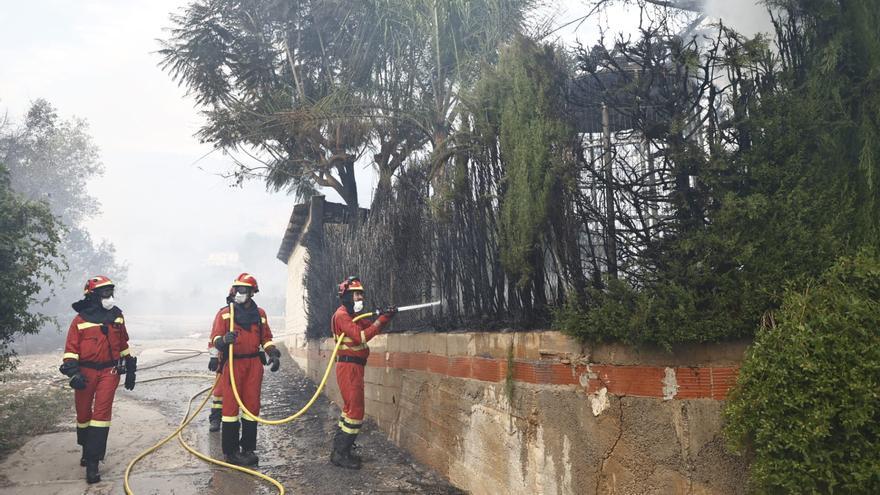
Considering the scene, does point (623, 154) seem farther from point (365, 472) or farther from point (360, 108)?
point (360, 108)

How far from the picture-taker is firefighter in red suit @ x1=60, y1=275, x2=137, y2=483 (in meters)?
6.16

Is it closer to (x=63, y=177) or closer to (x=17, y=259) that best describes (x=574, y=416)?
(x=17, y=259)

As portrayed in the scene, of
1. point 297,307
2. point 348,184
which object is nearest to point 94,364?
point 348,184

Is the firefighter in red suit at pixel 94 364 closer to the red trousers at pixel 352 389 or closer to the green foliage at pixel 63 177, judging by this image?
the red trousers at pixel 352 389

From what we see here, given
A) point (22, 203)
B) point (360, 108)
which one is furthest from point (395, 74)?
point (22, 203)

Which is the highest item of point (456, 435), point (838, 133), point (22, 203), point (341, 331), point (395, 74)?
point (395, 74)

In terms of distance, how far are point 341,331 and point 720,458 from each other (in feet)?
13.8

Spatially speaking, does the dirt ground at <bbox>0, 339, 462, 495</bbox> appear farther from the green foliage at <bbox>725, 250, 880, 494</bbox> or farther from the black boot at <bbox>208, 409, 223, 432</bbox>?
the green foliage at <bbox>725, 250, 880, 494</bbox>

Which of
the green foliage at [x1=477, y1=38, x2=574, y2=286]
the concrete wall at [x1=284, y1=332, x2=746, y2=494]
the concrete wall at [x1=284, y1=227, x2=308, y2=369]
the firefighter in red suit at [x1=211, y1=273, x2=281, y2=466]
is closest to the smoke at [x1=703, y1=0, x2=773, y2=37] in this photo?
the green foliage at [x1=477, y1=38, x2=574, y2=286]

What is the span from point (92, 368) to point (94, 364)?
4 cm

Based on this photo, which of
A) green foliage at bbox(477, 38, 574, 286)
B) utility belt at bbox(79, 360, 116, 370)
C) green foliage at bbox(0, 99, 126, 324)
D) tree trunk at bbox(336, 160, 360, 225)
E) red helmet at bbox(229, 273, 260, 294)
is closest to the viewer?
green foliage at bbox(477, 38, 574, 286)

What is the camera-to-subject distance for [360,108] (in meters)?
11.1

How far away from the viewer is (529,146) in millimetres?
4371

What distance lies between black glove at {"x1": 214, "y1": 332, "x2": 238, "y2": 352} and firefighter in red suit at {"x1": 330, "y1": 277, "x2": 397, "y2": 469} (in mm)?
1157
